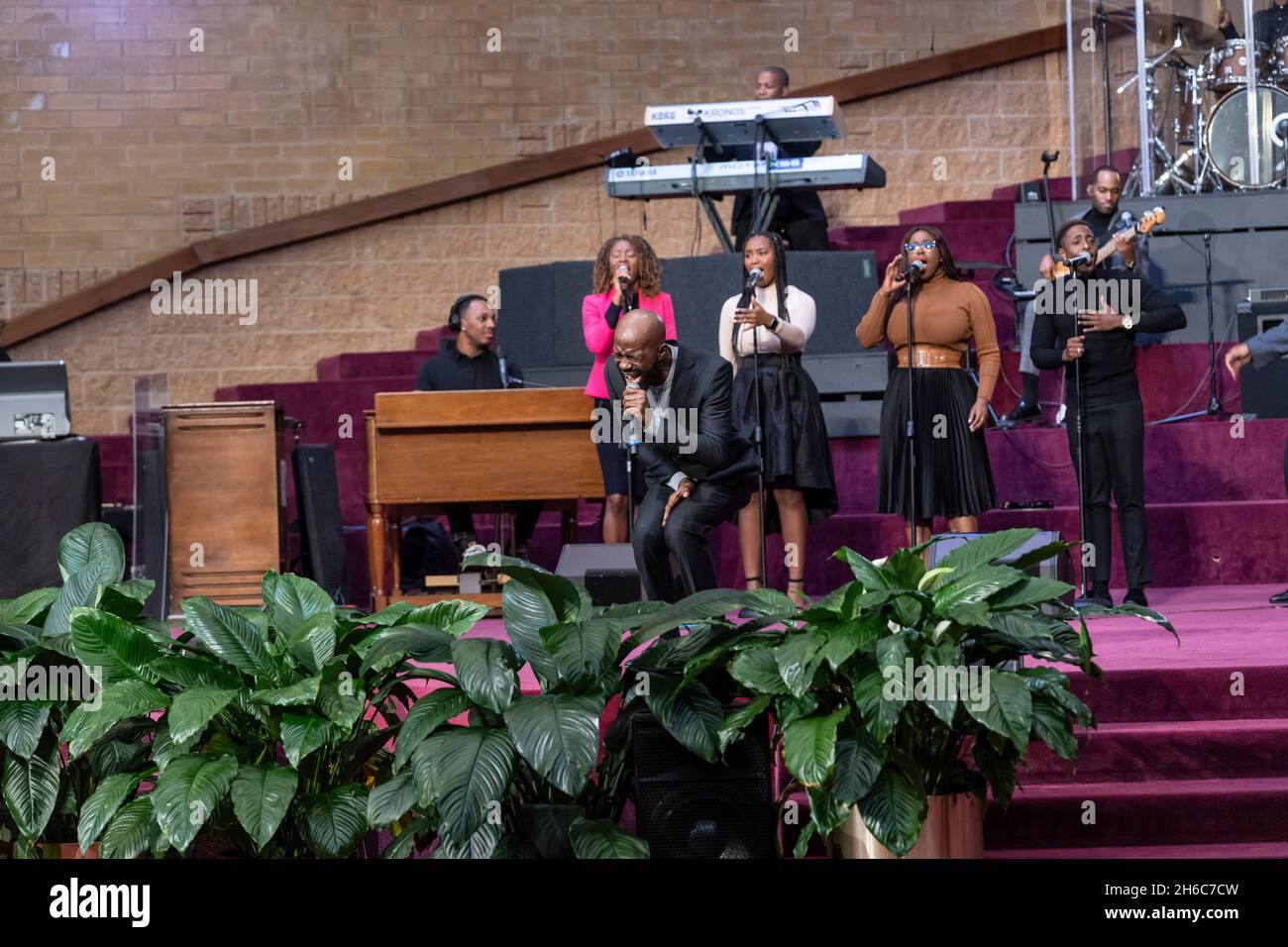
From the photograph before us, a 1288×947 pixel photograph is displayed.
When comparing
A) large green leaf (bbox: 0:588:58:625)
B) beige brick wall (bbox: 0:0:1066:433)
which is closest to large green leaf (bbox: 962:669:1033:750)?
large green leaf (bbox: 0:588:58:625)

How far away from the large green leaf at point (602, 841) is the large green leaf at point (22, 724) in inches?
48.6

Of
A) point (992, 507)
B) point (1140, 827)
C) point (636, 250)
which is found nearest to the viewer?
point (1140, 827)

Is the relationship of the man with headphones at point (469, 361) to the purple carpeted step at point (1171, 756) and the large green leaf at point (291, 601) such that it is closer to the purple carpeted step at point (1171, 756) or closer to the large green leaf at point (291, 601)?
the large green leaf at point (291, 601)

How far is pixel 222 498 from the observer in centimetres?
605

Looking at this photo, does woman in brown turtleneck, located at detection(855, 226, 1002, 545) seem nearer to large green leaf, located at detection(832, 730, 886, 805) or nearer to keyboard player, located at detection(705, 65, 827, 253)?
keyboard player, located at detection(705, 65, 827, 253)

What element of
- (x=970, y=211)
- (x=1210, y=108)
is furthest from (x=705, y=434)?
(x=970, y=211)

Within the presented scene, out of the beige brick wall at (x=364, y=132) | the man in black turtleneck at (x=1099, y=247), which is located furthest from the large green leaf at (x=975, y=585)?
the beige brick wall at (x=364, y=132)

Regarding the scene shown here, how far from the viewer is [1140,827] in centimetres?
408

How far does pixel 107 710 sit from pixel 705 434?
2264mm

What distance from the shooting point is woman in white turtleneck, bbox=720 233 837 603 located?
6.02 m

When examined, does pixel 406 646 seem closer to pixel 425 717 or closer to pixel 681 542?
pixel 425 717
